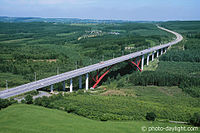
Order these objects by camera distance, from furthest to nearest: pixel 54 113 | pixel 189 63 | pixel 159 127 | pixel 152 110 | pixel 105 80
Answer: pixel 189 63 < pixel 105 80 < pixel 152 110 < pixel 54 113 < pixel 159 127

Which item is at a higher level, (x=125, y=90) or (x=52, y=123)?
(x=52, y=123)

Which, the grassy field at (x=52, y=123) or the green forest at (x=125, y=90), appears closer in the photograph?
the grassy field at (x=52, y=123)

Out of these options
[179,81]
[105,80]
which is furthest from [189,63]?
[105,80]

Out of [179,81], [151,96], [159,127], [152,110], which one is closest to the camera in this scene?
[159,127]

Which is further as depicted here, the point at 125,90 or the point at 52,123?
the point at 125,90

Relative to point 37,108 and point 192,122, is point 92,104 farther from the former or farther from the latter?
point 192,122

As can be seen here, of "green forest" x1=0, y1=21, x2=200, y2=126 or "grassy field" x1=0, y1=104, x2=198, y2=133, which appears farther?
"green forest" x1=0, y1=21, x2=200, y2=126

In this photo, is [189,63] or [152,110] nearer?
[152,110]
